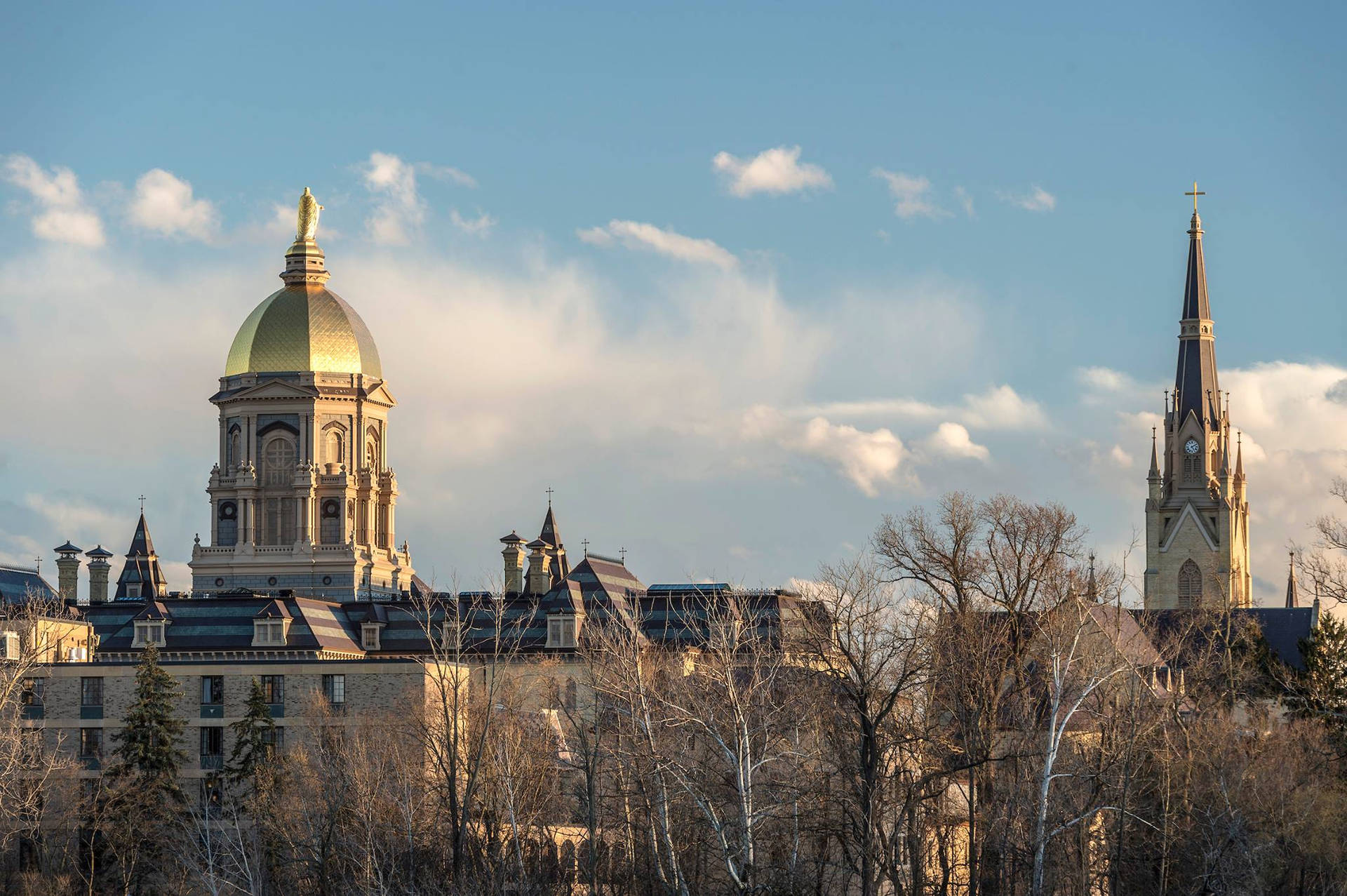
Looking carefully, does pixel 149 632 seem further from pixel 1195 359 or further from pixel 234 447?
pixel 1195 359

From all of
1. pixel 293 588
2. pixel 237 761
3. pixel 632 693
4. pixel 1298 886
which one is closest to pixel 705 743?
pixel 632 693

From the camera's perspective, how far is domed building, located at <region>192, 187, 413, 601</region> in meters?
141

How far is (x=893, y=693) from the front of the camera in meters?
63.8

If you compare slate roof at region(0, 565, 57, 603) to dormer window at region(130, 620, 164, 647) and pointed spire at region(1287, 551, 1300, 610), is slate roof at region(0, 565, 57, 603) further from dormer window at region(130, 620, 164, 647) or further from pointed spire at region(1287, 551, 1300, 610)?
pointed spire at region(1287, 551, 1300, 610)

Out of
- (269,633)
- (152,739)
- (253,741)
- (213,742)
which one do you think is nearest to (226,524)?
(269,633)

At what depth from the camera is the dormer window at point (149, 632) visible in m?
105

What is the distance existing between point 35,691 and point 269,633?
32.1 feet

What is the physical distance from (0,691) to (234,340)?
60.1 meters

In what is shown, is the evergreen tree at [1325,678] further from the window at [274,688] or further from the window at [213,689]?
the window at [213,689]

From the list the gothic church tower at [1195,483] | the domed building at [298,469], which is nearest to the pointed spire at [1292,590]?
the gothic church tower at [1195,483]

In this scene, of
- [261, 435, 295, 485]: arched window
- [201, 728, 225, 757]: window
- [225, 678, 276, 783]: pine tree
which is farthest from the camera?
[261, 435, 295, 485]: arched window

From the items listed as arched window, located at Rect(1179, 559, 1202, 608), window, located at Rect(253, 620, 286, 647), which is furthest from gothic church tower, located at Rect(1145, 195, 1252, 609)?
window, located at Rect(253, 620, 286, 647)

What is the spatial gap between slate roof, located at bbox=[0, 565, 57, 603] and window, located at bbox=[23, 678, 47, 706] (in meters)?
16.8

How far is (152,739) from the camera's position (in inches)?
3484
